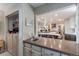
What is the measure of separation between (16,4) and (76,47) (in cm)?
106

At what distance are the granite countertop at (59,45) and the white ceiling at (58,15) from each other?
0.28 metres

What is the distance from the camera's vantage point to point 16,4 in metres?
1.71

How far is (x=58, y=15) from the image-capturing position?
1.60 m

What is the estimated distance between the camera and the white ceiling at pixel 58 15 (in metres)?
1.54

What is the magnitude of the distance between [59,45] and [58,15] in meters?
0.42

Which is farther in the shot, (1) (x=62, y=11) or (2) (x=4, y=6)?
(2) (x=4, y=6)

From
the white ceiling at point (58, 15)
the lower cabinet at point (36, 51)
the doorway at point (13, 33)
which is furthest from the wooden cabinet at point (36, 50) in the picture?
the white ceiling at point (58, 15)

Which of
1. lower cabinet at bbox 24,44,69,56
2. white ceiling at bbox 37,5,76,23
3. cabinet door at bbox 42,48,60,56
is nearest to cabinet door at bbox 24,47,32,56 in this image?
lower cabinet at bbox 24,44,69,56

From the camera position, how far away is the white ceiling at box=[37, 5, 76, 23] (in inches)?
60.7

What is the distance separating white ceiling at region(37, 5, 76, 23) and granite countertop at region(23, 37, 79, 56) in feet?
0.93

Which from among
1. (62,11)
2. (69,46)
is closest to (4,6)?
(62,11)

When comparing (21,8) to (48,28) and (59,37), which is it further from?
(59,37)

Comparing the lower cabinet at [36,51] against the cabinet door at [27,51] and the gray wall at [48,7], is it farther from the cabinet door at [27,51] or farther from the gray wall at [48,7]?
the gray wall at [48,7]

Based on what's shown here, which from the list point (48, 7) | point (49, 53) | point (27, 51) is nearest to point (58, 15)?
point (48, 7)
